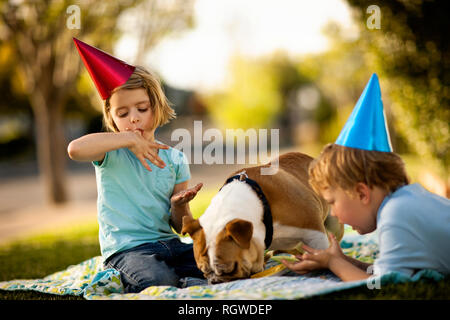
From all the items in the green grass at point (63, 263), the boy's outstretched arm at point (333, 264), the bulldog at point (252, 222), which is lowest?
the green grass at point (63, 263)

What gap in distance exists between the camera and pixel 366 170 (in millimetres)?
2805

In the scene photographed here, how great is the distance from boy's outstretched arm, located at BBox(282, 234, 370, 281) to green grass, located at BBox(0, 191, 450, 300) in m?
0.17

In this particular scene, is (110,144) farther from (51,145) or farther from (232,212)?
(51,145)

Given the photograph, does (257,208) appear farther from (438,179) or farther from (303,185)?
(438,179)

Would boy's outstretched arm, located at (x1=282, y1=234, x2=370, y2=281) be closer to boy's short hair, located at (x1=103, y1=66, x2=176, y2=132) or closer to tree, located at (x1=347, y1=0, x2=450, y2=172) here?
boy's short hair, located at (x1=103, y1=66, x2=176, y2=132)

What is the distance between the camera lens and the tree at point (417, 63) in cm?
821

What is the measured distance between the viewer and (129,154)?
152 inches

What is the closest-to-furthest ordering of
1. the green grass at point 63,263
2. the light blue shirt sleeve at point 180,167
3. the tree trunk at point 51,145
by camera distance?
the green grass at point 63,263, the light blue shirt sleeve at point 180,167, the tree trunk at point 51,145

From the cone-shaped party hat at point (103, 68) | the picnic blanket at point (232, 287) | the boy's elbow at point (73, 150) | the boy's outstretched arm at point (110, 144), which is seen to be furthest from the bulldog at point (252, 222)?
the cone-shaped party hat at point (103, 68)

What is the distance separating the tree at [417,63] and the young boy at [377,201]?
6233 millimetres

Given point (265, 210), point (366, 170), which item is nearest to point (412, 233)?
point (366, 170)

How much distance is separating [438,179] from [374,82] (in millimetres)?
7198

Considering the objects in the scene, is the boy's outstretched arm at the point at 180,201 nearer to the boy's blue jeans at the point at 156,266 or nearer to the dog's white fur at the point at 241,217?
the boy's blue jeans at the point at 156,266
